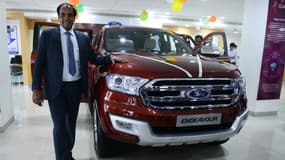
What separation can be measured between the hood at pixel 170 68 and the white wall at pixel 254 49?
222 centimetres

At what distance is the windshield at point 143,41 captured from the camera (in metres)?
2.73

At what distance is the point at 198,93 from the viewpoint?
6.48 ft

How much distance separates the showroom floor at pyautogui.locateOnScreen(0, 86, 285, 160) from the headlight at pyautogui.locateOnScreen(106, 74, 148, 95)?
91 centimetres

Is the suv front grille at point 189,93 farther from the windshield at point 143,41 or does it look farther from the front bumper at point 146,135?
the windshield at point 143,41

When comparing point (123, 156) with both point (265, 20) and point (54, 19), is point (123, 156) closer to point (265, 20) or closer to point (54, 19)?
point (265, 20)

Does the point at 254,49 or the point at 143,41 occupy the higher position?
the point at 143,41

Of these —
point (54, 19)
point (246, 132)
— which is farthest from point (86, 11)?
point (246, 132)

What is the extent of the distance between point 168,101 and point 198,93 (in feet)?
0.92

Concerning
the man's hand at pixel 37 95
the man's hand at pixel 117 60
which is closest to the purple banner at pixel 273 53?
the man's hand at pixel 117 60

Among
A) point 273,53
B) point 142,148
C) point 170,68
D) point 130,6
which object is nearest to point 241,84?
point 170,68

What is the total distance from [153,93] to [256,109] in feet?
10.3

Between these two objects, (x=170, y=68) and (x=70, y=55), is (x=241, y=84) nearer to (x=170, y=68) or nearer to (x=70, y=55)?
(x=170, y=68)

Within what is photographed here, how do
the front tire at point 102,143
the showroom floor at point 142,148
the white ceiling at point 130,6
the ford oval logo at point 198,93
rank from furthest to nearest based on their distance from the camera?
the white ceiling at point 130,6 → the showroom floor at point 142,148 → the front tire at point 102,143 → the ford oval logo at point 198,93

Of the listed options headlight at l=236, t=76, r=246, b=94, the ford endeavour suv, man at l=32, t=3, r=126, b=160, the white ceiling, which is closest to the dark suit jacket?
man at l=32, t=3, r=126, b=160
